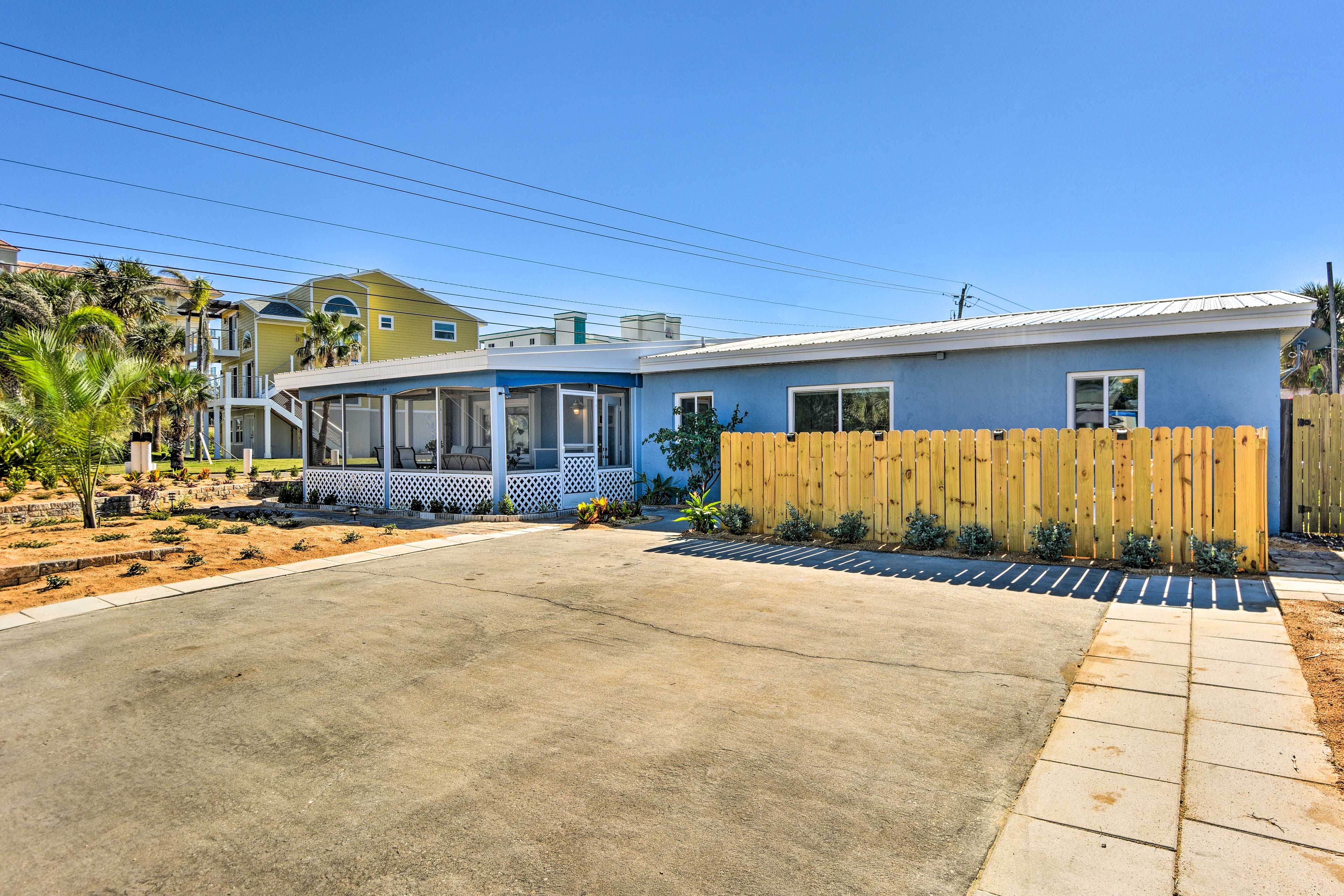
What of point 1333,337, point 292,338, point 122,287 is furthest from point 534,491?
→ point 1333,337

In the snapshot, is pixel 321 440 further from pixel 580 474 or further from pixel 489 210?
pixel 489 210

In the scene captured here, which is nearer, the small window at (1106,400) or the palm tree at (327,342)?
the small window at (1106,400)

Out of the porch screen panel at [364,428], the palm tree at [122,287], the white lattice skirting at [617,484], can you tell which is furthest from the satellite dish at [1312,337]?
the palm tree at [122,287]

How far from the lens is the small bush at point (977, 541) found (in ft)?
26.9

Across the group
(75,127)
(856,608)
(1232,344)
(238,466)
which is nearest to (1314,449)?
(1232,344)

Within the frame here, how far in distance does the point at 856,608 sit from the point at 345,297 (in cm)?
3165

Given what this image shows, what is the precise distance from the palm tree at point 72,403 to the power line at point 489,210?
255 inches

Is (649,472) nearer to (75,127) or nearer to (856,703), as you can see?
(856,703)

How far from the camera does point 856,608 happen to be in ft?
19.8

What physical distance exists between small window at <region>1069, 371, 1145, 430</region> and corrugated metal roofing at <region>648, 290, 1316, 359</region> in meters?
0.82

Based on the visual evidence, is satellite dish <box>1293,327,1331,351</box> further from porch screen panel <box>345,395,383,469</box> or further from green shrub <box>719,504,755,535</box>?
porch screen panel <box>345,395,383,469</box>

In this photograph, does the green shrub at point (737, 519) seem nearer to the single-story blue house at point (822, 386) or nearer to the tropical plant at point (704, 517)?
the tropical plant at point (704, 517)

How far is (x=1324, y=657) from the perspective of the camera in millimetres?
4402

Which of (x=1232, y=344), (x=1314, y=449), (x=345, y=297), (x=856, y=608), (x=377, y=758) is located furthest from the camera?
(x=345, y=297)
